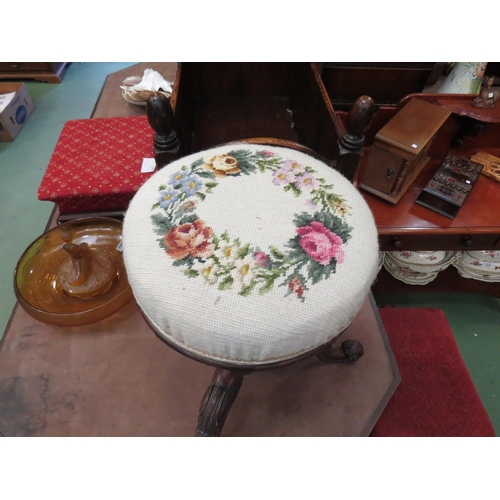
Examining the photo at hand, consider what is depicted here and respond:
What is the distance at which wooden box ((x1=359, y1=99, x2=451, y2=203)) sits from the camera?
103cm

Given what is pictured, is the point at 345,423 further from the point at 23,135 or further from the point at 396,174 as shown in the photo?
the point at 23,135

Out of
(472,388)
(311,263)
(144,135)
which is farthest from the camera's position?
(144,135)

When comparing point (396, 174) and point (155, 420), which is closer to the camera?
point (155, 420)

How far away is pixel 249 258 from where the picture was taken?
0.54 metres

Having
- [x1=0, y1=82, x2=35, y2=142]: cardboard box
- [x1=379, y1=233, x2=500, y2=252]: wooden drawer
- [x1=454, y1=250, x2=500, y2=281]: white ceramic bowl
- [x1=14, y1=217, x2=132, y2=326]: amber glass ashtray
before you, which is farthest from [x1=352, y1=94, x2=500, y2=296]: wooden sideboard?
[x1=0, y1=82, x2=35, y2=142]: cardboard box

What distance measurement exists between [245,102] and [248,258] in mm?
1080

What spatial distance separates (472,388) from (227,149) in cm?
93

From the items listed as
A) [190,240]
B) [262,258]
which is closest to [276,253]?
[262,258]

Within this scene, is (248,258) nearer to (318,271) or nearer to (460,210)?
(318,271)

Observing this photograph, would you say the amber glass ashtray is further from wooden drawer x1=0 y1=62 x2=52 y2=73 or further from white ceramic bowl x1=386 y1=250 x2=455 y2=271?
wooden drawer x1=0 y1=62 x2=52 y2=73

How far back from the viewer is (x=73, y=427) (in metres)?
0.82

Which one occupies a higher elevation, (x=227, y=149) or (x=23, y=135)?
(x=227, y=149)

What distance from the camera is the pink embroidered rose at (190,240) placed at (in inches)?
21.7

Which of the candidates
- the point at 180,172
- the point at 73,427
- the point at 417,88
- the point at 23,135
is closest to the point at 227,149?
the point at 180,172
